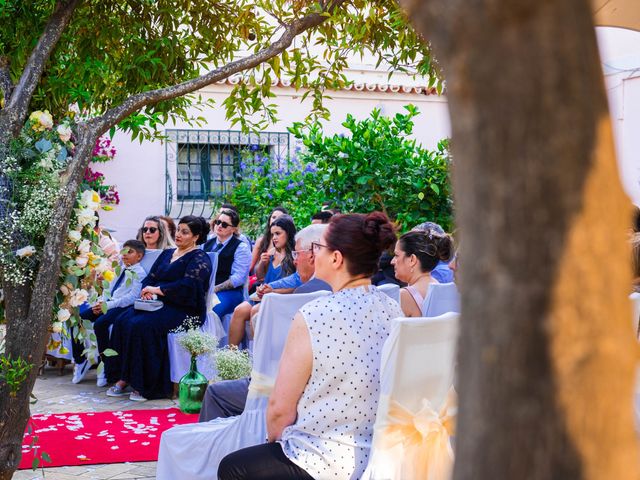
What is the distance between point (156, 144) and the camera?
14156 mm

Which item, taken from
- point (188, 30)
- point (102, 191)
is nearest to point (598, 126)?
point (188, 30)

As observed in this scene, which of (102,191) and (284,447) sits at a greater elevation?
(102,191)

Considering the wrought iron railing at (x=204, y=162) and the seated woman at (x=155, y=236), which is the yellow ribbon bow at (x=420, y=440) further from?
the wrought iron railing at (x=204, y=162)

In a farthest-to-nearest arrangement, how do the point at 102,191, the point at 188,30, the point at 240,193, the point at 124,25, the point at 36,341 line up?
the point at 102,191
the point at 240,193
the point at 188,30
the point at 124,25
the point at 36,341

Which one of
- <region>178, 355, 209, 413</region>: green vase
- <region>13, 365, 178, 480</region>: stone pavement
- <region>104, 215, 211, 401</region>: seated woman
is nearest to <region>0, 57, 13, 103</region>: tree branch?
<region>13, 365, 178, 480</region>: stone pavement

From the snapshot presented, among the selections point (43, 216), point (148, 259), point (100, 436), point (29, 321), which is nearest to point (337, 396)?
point (29, 321)

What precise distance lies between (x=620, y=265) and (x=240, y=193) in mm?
11210

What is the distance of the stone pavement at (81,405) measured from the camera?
5.48 m

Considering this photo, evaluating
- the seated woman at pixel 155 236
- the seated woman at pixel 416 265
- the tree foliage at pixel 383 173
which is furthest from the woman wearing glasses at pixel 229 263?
the seated woman at pixel 416 265

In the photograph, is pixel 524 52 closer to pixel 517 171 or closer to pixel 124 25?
pixel 517 171

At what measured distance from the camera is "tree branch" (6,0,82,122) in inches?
157

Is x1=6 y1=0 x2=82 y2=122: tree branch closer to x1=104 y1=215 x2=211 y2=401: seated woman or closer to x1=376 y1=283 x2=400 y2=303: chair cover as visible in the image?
x1=376 y1=283 x2=400 y2=303: chair cover

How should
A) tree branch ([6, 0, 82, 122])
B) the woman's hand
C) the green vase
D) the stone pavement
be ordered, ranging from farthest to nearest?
the woman's hand
the green vase
the stone pavement
tree branch ([6, 0, 82, 122])

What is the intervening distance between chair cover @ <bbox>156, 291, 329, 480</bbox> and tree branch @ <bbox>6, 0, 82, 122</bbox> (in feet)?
4.73
